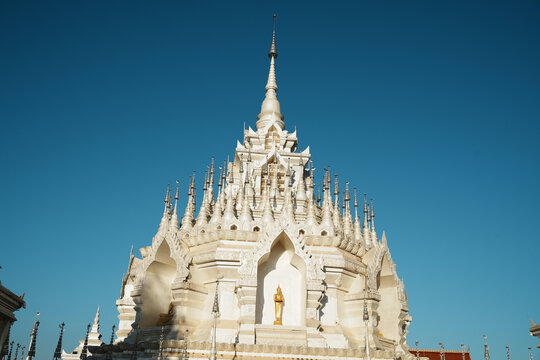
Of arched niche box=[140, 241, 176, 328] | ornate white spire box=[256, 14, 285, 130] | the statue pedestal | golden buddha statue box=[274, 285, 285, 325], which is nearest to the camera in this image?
the statue pedestal

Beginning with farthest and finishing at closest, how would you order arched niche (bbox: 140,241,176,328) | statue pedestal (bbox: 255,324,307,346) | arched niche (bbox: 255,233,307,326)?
arched niche (bbox: 140,241,176,328), arched niche (bbox: 255,233,307,326), statue pedestal (bbox: 255,324,307,346)

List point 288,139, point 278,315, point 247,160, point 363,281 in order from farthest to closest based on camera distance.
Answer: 1. point 288,139
2. point 247,160
3. point 363,281
4. point 278,315

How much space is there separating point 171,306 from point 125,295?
673 cm

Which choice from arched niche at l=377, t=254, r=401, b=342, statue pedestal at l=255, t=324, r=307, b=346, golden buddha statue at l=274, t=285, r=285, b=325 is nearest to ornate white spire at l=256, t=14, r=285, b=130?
arched niche at l=377, t=254, r=401, b=342

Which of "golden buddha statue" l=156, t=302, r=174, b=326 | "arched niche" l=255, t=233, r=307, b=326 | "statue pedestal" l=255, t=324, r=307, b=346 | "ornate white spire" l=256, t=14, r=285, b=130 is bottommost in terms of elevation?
"statue pedestal" l=255, t=324, r=307, b=346

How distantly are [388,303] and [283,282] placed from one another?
23.4ft

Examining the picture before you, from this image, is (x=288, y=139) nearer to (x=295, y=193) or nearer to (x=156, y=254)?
(x=295, y=193)

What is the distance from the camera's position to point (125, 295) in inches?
1144

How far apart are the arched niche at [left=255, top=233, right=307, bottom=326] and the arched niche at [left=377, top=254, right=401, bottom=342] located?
516 centimetres

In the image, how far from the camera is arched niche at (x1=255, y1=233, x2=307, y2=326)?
22.2 metres

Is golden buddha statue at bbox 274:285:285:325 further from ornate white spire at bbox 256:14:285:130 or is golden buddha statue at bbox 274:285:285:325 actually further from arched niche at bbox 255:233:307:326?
ornate white spire at bbox 256:14:285:130

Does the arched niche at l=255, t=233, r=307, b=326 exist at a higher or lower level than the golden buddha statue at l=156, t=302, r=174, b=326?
higher

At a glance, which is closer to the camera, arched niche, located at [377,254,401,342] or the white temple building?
the white temple building

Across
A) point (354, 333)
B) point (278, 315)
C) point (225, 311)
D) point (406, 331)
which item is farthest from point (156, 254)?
point (406, 331)
